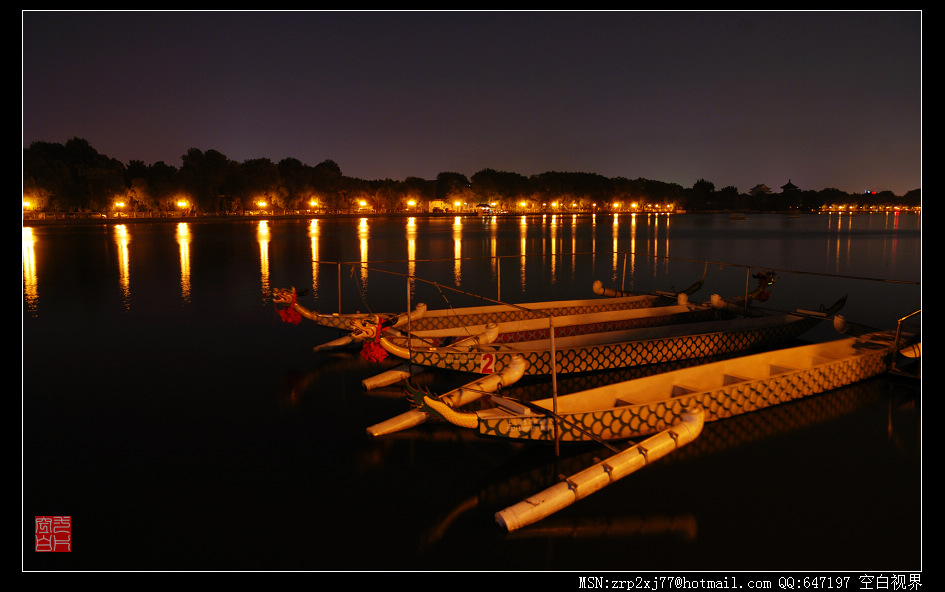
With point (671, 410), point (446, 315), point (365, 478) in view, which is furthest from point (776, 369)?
point (365, 478)

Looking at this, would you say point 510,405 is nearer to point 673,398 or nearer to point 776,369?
point 673,398

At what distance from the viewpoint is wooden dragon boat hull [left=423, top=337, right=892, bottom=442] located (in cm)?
862

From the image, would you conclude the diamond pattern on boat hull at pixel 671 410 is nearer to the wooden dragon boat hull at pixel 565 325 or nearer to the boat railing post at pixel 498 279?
the wooden dragon boat hull at pixel 565 325

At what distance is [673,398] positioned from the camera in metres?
9.40

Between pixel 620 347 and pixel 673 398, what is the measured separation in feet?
13.8

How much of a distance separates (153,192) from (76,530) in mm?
101975

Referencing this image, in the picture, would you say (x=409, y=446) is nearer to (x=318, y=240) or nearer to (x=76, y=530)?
(x=76, y=530)

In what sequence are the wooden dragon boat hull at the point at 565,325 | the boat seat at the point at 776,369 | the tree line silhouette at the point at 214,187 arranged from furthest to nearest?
1. the tree line silhouette at the point at 214,187
2. the wooden dragon boat hull at the point at 565,325
3. the boat seat at the point at 776,369

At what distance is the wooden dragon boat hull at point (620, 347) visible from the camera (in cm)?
1220

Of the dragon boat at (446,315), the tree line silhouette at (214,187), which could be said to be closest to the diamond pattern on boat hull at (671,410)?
the dragon boat at (446,315)

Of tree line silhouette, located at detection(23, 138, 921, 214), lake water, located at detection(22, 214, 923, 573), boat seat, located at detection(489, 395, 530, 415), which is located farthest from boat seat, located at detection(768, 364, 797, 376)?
tree line silhouette, located at detection(23, 138, 921, 214)

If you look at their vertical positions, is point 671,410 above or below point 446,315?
below

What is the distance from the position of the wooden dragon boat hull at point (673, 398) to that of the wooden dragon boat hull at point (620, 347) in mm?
1800

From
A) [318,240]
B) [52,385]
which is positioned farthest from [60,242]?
[52,385]
